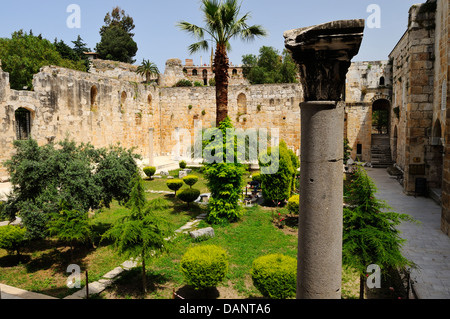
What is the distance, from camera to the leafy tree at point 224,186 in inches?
440

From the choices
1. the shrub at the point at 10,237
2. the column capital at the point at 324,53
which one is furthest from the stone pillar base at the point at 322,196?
the shrub at the point at 10,237

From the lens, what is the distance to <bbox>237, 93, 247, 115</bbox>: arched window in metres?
26.8

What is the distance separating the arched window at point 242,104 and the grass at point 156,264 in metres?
16.7

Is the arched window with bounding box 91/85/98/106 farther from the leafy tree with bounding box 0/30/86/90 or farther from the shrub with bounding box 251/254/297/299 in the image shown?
the shrub with bounding box 251/254/297/299

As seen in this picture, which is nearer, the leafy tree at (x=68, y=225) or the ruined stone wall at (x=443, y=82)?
the leafy tree at (x=68, y=225)

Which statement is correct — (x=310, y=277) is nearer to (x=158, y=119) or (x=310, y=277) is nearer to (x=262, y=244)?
(x=262, y=244)

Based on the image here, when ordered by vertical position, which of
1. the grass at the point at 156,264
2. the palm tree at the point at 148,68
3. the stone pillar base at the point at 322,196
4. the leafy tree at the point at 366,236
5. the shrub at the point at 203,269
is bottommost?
the grass at the point at 156,264

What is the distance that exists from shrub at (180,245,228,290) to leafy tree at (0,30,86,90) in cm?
2670

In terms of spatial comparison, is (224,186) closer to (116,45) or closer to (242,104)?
(242,104)

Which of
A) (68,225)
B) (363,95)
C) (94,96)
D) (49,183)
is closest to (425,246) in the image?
(68,225)

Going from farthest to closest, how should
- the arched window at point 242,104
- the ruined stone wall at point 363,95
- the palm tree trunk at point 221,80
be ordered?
the arched window at point 242,104, the ruined stone wall at point 363,95, the palm tree trunk at point 221,80

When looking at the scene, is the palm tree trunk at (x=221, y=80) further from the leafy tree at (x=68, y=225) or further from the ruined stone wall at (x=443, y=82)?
the ruined stone wall at (x=443, y=82)

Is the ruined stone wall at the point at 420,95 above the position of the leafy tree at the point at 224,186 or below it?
above

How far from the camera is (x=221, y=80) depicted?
45.3ft
